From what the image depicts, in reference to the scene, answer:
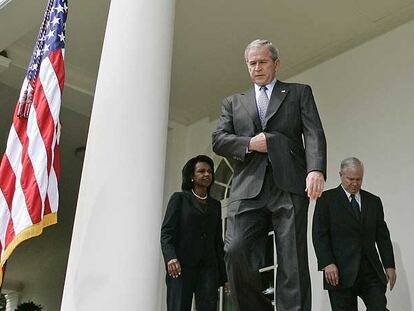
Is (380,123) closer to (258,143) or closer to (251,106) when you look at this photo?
(251,106)

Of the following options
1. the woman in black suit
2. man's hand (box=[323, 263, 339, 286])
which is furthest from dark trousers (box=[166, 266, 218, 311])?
man's hand (box=[323, 263, 339, 286])

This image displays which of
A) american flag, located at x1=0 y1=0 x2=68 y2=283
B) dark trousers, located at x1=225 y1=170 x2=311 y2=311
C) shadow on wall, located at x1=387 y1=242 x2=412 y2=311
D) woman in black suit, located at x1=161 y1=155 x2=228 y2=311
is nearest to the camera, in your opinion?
dark trousers, located at x1=225 y1=170 x2=311 y2=311

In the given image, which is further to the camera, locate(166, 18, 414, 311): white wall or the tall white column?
locate(166, 18, 414, 311): white wall

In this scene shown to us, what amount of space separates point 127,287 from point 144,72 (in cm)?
136

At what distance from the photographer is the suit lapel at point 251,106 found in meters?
3.63

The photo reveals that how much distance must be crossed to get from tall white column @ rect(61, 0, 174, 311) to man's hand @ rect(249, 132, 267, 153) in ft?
2.12

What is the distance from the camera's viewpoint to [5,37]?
7297mm

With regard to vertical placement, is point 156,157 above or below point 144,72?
below

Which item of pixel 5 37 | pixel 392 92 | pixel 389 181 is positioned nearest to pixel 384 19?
pixel 392 92

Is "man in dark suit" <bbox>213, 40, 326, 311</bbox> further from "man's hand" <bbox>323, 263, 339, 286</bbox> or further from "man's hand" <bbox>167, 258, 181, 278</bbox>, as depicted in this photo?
"man's hand" <bbox>323, 263, 339, 286</bbox>

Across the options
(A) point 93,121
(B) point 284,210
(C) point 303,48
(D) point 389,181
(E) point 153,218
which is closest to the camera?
(B) point 284,210

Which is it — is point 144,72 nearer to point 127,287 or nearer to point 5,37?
point 127,287

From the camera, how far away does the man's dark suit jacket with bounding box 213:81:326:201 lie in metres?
3.41

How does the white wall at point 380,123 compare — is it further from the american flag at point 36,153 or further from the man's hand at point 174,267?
the american flag at point 36,153
